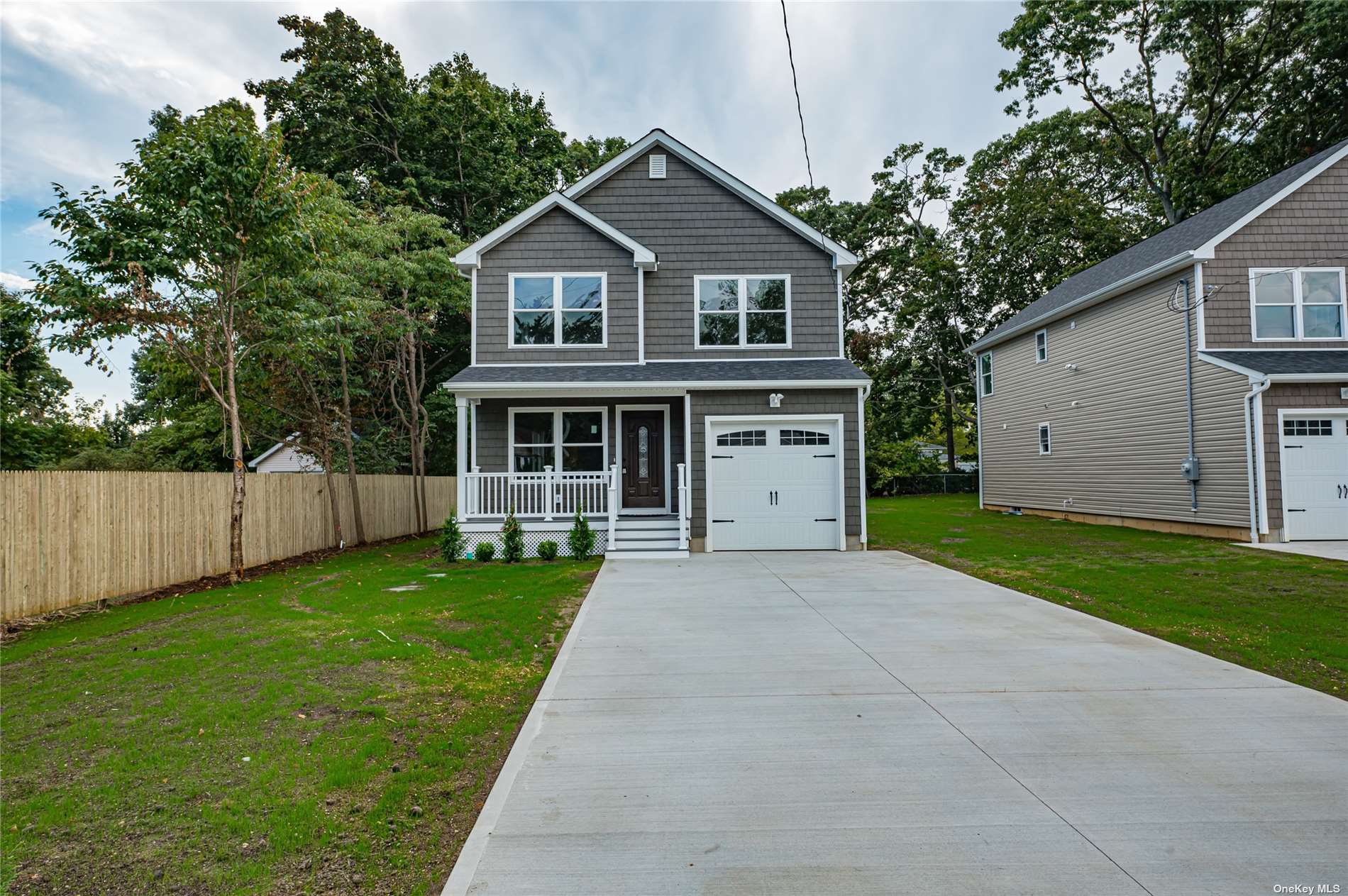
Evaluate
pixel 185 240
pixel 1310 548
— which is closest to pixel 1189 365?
pixel 1310 548

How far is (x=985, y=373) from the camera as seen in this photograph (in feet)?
76.4

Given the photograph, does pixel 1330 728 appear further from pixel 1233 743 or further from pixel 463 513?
pixel 463 513

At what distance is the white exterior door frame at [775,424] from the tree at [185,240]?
7.76m

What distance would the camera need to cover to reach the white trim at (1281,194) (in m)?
13.3

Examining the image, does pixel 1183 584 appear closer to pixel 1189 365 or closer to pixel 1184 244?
pixel 1189 365

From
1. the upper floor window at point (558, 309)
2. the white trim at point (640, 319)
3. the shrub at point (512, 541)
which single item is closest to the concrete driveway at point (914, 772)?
the shrub at point (512, 541)

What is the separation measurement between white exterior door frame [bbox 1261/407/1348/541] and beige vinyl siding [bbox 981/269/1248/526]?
568 mm

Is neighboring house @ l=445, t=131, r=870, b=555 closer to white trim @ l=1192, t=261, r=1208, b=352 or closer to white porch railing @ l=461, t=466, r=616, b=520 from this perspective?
white porch railing @ l=461, t=466, r=616, b=520

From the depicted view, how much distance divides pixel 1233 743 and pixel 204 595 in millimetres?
10944

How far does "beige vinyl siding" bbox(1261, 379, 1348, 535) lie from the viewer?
12.2m

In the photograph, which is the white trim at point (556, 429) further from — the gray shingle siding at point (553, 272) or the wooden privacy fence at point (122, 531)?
the wooden privacy fence at point (122, 531)

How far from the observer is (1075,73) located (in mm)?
24422

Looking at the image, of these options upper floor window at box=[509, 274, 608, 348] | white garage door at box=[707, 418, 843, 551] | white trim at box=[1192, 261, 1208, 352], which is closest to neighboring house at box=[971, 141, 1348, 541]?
white trim at box=[1192, 261, 1208, 352]

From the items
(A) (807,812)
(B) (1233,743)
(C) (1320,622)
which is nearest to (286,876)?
(A) (807,812)
